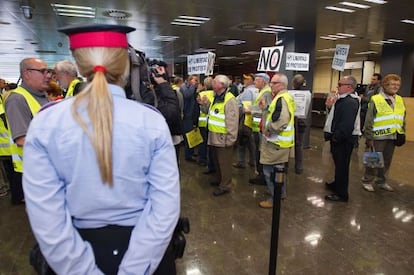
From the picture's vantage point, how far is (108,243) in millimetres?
963

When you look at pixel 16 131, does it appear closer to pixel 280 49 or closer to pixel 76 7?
pixel 280 49

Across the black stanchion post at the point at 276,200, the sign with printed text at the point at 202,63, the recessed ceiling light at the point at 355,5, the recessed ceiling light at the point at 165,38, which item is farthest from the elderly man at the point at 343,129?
the recessed ceiling light at the point at 165,38

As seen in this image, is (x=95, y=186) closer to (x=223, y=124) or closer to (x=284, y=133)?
(x=284, y=133)

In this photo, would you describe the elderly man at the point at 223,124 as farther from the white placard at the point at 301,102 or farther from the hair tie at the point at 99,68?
the hair tie at the point at 99,68

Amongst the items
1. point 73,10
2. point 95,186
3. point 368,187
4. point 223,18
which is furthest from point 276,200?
point 73,10

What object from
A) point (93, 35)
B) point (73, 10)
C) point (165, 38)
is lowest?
point (93, 35)

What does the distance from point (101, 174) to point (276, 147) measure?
8.23 ft

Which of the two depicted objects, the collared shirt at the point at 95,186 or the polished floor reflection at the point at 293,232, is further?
the polished floor reflection at the point at 293,232

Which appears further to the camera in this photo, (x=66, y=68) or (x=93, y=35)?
(x=66, y=68)

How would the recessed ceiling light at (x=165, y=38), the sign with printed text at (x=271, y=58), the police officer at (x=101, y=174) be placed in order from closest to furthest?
the police officer at (x=101, y=174), the sign with printed text at (x=271, y=58), the recessed ceiling light at (x=165, y=38)

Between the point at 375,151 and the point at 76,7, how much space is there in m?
5.53

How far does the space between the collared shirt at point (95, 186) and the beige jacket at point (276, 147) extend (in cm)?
225

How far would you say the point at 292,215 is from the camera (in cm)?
310

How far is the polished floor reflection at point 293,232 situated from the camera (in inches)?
88.2
